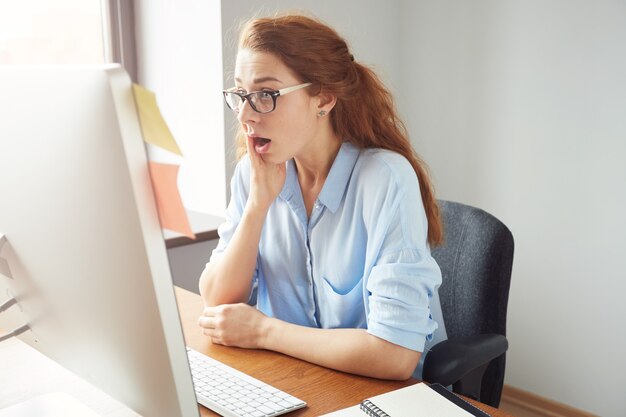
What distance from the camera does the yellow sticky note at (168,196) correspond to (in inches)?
22.2

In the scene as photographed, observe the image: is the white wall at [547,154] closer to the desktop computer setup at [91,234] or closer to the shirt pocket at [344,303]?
the shirt pocket at [344,303]

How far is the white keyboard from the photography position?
37.3 inches

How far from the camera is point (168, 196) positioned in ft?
1.86

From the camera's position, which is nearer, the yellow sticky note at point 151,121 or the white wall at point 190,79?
the yellow sticky note at point 151,121

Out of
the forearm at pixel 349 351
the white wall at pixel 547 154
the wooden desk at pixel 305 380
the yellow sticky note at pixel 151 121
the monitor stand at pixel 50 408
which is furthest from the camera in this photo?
the white wall at pixel 547 154

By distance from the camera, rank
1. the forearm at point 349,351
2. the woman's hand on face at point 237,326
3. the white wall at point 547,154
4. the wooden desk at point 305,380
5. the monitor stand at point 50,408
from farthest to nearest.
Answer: the white wall at point 547,154, the woman's hand on face at point 237,326, the forearm at point 349,351, the wooden desk at point 305,380, the monitor stand at point 50,408

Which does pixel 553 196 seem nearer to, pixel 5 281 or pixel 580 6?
pixel 580 6

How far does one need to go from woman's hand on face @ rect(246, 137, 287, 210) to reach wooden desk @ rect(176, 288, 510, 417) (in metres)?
0.30

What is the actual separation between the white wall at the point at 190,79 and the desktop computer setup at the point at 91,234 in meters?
1.47

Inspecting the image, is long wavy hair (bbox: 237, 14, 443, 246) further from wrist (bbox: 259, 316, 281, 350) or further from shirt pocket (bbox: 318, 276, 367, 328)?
wrist (bbox: 259, 316, 281, 350)

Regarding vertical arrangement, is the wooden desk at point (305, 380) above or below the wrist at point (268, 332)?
below

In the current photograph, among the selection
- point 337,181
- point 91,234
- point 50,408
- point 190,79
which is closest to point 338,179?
point 337,181

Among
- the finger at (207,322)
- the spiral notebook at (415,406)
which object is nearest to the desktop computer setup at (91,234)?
the spiral notebook at (415,406)

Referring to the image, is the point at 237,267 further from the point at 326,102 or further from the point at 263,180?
the point at 326,102
